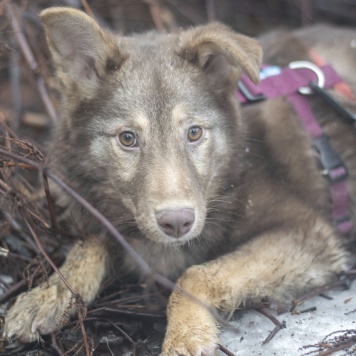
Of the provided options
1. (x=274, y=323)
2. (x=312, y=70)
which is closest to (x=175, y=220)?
(x=274, y=323)

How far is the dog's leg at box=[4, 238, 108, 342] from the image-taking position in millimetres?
3293

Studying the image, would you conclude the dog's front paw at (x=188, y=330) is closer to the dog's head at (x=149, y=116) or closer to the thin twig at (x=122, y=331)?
the thin twig at (x=122, y=331)

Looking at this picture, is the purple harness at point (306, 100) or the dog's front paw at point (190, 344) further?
the purple harness at point (306, 100)

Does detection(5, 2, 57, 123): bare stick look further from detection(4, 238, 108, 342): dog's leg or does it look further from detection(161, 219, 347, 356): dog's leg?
detection(161, 219, 347, 356): dog's leg

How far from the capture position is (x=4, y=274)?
145 inches

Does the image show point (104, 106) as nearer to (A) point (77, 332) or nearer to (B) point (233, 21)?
(A) point (77, 332)

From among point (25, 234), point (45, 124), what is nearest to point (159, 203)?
point (25, 234)

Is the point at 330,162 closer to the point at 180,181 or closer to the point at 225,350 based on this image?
the point at 180,181

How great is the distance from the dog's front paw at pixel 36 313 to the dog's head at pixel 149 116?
1.92 feet

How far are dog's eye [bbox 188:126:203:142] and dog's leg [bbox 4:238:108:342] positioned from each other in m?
0.86

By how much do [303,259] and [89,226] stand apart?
50.2 inches

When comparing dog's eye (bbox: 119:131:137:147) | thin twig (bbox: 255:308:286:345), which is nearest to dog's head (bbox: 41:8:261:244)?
dog's eye (bbox: 119:131:137:147)

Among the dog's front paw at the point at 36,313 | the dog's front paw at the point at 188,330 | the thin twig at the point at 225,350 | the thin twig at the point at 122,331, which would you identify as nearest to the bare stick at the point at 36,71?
the dog's front paw at the point at 36,313

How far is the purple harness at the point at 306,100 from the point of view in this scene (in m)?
4.19
